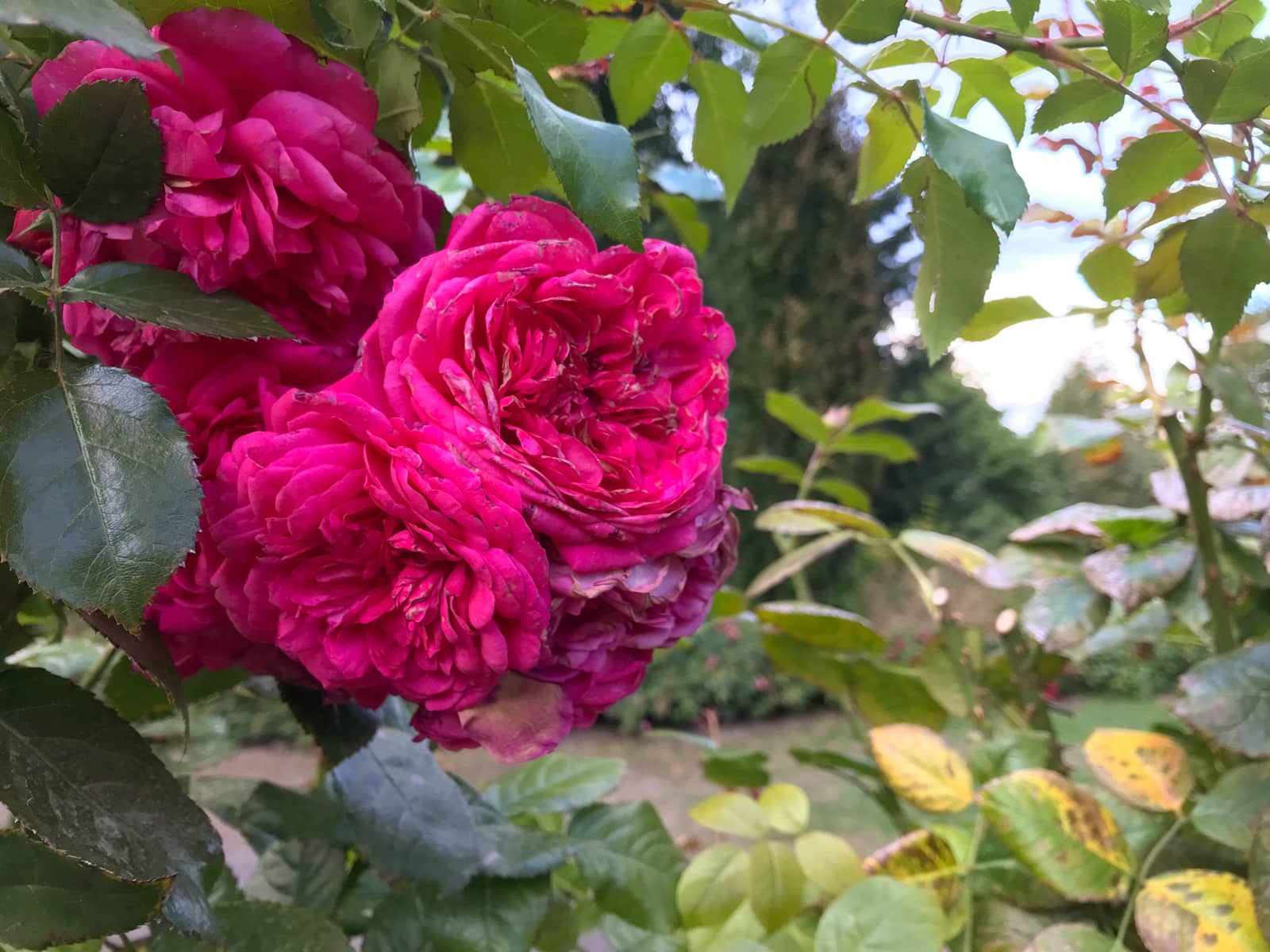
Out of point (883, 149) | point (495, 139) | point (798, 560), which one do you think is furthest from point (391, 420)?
point (798, 560)

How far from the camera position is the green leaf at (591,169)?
187 millimetres

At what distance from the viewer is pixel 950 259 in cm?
29

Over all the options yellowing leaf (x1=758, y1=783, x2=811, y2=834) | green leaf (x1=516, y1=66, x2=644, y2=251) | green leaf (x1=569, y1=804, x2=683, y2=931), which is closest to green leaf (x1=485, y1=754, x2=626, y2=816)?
green leaf (x1=569, y1=804, x2=683, y2=931)

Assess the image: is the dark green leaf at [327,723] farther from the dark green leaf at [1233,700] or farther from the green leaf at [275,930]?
the dark green leaf at [1233,700]

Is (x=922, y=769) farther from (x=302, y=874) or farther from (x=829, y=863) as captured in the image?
(x=302, y=874)

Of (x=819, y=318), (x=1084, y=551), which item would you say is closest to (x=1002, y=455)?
(x=819, y=318)

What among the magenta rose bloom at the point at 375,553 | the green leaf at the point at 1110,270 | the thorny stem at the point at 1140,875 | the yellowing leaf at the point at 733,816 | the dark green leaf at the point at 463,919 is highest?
the green leaf at the point at 1110,270

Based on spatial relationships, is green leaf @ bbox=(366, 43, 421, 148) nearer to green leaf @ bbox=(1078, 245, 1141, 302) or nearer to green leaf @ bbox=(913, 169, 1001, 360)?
green leaf @ bbox=(913, 169, 1001, 360)

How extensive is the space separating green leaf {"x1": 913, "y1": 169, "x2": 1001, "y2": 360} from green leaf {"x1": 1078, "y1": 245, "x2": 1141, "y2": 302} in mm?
137

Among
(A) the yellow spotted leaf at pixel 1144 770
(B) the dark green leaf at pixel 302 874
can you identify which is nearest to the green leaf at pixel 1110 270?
(A) the yellow spotted leaf at pixel 1144 770

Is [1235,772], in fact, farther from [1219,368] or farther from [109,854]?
[109,854]

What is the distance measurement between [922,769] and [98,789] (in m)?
0.43

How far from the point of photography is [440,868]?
1.05 ft

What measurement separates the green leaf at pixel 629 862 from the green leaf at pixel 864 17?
1.20 feet
